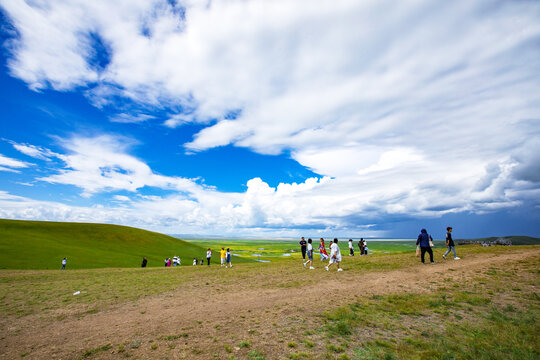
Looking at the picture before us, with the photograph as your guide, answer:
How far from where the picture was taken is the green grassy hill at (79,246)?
49763 millimetres

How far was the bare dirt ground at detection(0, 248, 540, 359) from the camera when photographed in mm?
8707

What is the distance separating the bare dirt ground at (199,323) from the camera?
8.71m

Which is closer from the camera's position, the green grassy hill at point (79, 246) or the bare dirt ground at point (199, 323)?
the bare dirt ground at point (199, 323)

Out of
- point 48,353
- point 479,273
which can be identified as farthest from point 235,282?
point 479,273

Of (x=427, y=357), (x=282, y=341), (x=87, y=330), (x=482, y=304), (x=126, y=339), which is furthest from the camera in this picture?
(x=482, y=304)

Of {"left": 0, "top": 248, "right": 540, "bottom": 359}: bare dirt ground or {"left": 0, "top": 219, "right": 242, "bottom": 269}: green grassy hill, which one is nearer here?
{"left": 0, "top": 248, "right": 540, "bottom": 359}: bare dirt ground

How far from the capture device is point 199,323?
1115 cm

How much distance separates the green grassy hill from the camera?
163 feet

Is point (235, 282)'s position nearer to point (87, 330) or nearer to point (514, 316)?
point (87, 330)

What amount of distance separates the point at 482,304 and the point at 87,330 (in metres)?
19.5

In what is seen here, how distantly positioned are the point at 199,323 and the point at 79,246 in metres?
79.0

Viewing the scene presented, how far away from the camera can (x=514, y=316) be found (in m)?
10.5

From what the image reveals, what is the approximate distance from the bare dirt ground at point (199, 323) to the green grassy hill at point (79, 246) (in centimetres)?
4605

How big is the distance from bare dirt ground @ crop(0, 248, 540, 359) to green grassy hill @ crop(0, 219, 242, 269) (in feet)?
151
